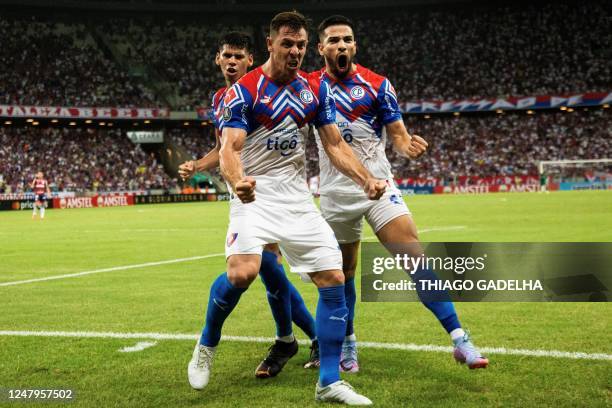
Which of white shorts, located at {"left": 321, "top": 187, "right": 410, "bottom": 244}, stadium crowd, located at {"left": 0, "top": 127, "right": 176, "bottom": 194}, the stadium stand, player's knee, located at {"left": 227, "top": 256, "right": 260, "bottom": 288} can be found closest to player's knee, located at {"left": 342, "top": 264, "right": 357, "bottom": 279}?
white shorts, located at {"left": 321, "top": 187, "right": 410, "bottom": 244}

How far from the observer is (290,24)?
4.46 meters

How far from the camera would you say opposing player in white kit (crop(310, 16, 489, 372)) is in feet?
17.3

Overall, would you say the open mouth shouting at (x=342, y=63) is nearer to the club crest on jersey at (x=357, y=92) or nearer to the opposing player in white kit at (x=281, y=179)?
the club crest on jersey at (x=357, y=92)

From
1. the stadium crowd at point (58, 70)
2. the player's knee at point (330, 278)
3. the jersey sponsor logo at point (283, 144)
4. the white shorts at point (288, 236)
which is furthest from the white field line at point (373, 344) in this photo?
the stadium crowd at point (58, 70)

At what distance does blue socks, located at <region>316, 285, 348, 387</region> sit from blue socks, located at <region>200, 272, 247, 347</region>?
546 mm

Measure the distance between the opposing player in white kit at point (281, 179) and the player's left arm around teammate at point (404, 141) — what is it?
2.47ft

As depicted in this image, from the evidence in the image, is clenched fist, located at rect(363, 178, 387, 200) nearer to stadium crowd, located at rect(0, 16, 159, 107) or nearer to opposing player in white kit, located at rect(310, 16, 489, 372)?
opposing player in white kit, located at rect(310, 16, 489, 372)

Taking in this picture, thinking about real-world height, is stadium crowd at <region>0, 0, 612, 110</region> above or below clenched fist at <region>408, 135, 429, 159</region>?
above

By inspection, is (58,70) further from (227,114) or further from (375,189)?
(375,189)

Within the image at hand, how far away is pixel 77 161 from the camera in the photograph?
1978 inches

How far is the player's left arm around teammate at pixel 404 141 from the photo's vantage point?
5207 mm

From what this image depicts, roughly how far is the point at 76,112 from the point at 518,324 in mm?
48256

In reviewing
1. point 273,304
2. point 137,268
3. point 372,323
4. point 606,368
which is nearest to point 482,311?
point 372,323

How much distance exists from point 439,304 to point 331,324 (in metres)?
1.01
